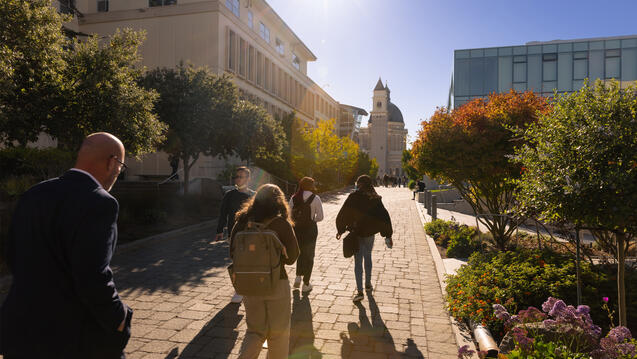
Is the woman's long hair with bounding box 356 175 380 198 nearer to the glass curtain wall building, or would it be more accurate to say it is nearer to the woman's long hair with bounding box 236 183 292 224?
the woman's long hair with bounding box 236 183 292 224

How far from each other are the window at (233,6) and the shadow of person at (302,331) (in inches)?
1267

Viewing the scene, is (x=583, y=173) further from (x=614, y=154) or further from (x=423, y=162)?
(x=423, y=162)

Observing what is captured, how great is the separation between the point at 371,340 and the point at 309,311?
121 cm

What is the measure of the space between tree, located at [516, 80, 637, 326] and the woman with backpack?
8.37 ft

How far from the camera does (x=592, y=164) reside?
3625 mm

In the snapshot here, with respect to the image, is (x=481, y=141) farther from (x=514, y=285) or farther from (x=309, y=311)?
(x=309, y=311)

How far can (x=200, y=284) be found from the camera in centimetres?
672

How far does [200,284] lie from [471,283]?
168 inches

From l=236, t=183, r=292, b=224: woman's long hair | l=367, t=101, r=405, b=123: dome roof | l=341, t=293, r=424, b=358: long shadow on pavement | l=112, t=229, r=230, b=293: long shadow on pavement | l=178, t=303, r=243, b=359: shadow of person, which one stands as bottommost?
l=112, t=229, r=230, b=293: long shadow on pavement

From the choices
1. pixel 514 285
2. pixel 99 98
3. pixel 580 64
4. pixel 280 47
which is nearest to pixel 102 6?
pixel 280 47

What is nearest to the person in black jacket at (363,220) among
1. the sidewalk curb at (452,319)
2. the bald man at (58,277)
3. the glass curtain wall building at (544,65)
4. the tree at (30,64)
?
the sidewalk curb at (452,319)

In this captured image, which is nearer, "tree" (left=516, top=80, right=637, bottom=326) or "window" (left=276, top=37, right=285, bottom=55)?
"tree" (left=516, top=80, right=637, bottom=326)

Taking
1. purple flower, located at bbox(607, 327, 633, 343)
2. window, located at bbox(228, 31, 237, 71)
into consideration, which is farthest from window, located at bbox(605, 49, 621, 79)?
purple flower, located at bbox(607, 327, 633, 343)

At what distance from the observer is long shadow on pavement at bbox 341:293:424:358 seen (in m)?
4.16
